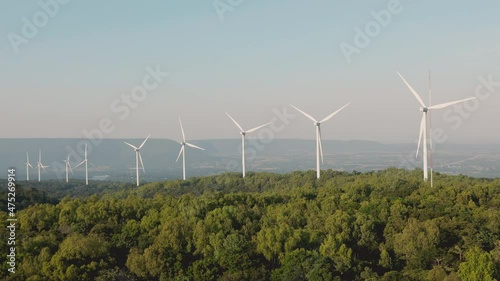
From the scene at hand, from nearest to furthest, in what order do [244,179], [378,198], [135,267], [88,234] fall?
[135,267] < [88,234] < [378,198] < [244,179]

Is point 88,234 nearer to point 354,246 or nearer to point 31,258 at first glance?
point 31,258

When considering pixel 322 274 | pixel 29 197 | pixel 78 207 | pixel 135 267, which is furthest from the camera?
pixel 29 197

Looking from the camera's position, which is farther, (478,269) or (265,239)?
(265,239)

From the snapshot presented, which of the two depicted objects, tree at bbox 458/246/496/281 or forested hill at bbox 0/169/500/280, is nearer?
tree at bbox 458/246/496/281

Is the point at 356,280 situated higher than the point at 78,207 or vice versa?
the point at 78,207

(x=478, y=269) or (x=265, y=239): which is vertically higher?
(x=265, y=239)

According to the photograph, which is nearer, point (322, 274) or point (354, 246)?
point (322, 274)

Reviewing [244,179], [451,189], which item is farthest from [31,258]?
[244,179]

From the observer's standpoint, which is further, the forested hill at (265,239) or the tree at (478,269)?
the forested hill at (265,239)
